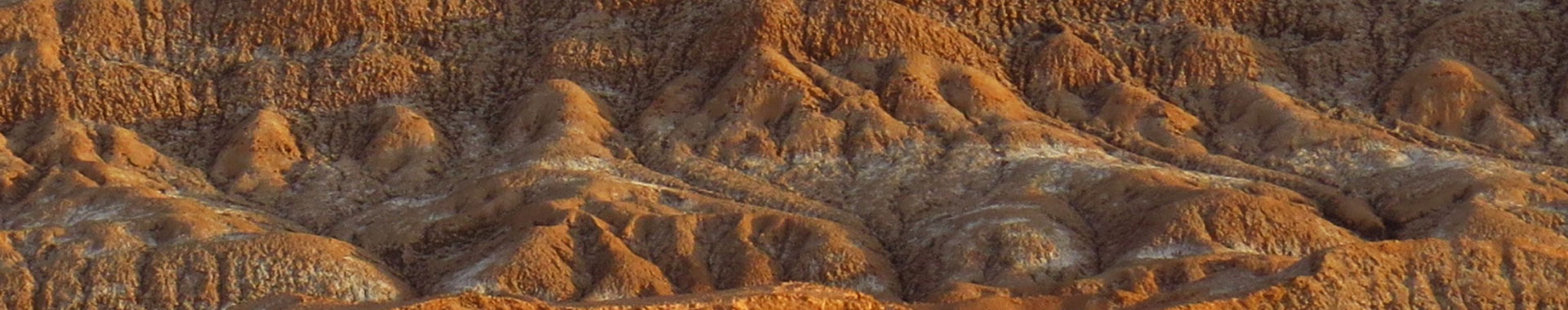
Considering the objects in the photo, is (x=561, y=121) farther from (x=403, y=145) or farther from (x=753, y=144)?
(x=753, y=144)

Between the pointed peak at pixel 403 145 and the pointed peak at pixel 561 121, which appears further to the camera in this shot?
the pointed peak at pixel 403 145

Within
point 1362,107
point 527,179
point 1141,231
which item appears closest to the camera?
point 1141,231

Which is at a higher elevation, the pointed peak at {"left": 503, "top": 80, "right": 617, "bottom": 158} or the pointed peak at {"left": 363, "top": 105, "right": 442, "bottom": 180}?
the pointed peak at {"left": 503, "top": 80, "right": 617, "bottom": 158}

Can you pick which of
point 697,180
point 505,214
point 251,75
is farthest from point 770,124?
point 251,75

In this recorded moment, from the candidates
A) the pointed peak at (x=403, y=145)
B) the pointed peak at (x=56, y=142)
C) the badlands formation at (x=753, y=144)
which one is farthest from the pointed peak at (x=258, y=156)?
the pointed peak at (x=56, y=142)

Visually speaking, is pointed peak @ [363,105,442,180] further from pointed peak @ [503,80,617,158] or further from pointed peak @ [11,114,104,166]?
pointed peak @ [11,114,104,166]

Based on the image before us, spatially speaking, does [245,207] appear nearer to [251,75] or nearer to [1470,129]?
[251,75]

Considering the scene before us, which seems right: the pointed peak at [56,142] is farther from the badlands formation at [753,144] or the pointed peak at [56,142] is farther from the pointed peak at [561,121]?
the pointed peak at [561,121]

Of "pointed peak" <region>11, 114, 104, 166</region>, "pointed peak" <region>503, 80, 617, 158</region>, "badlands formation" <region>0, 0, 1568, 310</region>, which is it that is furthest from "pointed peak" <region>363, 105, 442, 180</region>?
"pointed peak" <region>11, 114, 104, 166</region>
